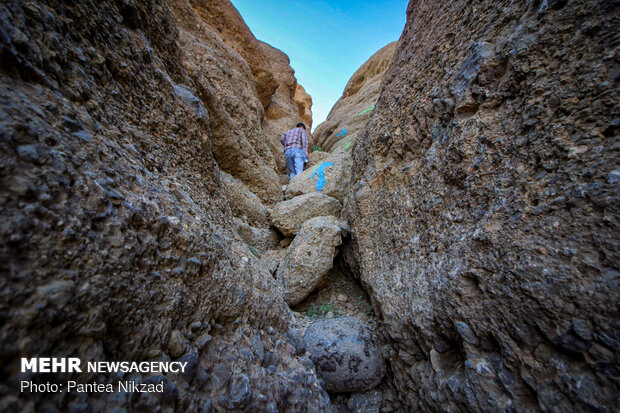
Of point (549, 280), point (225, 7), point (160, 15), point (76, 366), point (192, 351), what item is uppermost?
point (225, 7)

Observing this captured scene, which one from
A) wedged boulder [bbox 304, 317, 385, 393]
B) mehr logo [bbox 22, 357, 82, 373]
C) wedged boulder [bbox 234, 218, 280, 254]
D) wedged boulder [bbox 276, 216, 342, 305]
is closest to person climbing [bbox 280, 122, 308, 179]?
wedged boulder [bbox 234, 218, 280, 254]

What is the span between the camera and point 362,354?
1.82m

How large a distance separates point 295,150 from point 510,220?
5.18 metres

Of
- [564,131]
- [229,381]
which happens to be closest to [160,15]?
[229,381]

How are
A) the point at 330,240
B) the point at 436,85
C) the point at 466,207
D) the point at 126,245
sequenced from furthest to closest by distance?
the point at 330,240
the point at 436,85
the point at 466,207
the point at 126,245

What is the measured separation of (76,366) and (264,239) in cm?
274

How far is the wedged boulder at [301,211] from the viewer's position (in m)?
3.37

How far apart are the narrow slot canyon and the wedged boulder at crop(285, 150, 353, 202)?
162cm

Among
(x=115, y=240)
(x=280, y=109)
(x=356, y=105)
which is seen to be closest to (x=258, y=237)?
(x=115, y=240)

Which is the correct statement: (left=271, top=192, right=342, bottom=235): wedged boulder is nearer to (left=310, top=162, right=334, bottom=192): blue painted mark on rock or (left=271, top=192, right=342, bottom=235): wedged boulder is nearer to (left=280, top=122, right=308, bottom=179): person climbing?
(left=310, top=162, right=334, bottom=192): blue painted mark on rock

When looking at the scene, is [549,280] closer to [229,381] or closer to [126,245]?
[229,381]

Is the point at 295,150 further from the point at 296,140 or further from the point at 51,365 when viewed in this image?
the point at 51,365

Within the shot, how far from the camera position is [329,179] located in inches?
157

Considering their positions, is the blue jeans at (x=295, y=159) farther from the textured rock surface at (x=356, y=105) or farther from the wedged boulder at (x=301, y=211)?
the wedged boulder at (x=301, y=211)
